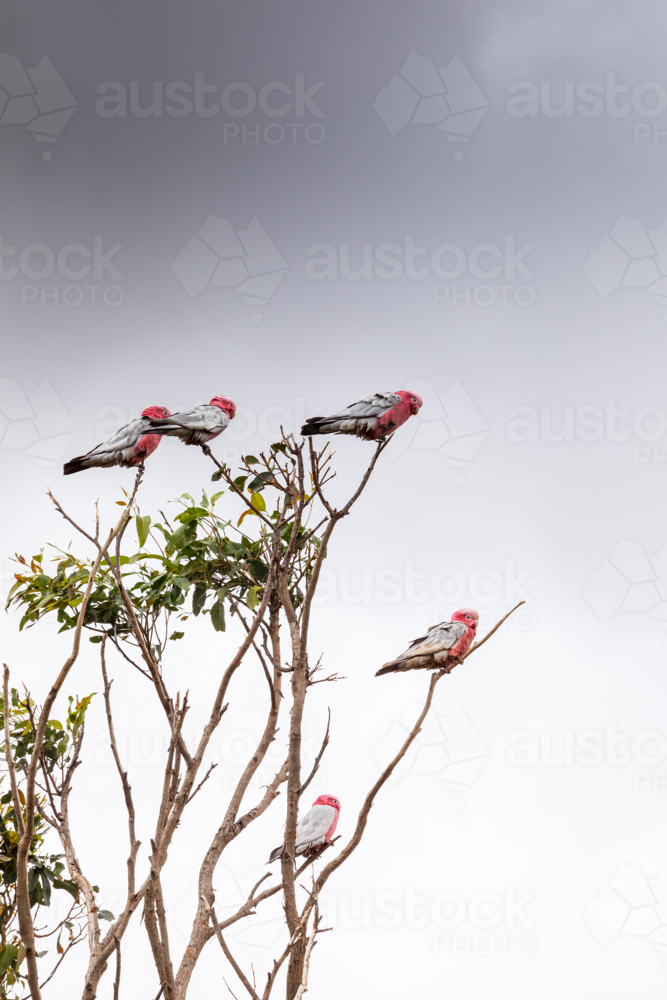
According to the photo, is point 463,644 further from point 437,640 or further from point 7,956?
point 7,956

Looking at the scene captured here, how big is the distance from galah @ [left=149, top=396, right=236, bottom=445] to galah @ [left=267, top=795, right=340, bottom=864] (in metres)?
1.32

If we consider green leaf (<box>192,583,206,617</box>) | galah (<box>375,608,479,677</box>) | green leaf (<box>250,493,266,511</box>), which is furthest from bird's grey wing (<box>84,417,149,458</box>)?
galah (<box>375,608,479,677</box>)

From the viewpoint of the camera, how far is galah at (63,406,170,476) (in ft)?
7.84

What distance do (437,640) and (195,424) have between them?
→ 39.9 inches

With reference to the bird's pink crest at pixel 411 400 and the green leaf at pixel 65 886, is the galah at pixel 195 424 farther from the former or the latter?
the green leaf at pixel 65 886

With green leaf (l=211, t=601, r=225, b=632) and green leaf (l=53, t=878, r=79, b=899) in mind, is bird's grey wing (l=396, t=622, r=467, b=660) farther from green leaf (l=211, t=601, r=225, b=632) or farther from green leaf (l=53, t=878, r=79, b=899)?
green leaf (l=53, t=878, r=79, b=899)

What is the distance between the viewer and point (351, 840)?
169 centimetres

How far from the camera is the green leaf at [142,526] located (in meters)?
2.50

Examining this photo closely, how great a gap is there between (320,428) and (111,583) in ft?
2.89

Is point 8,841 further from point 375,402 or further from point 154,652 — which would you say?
point 375,402

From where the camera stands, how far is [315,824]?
2609mm

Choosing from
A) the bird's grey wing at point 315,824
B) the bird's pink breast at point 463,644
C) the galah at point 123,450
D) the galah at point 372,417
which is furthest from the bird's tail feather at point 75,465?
the bird's grey wing at point 315,824

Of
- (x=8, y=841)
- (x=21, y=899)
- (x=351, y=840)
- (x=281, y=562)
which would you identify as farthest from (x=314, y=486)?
(x=8, y=841)

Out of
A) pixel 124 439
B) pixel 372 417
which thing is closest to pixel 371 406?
pixel 372 417
